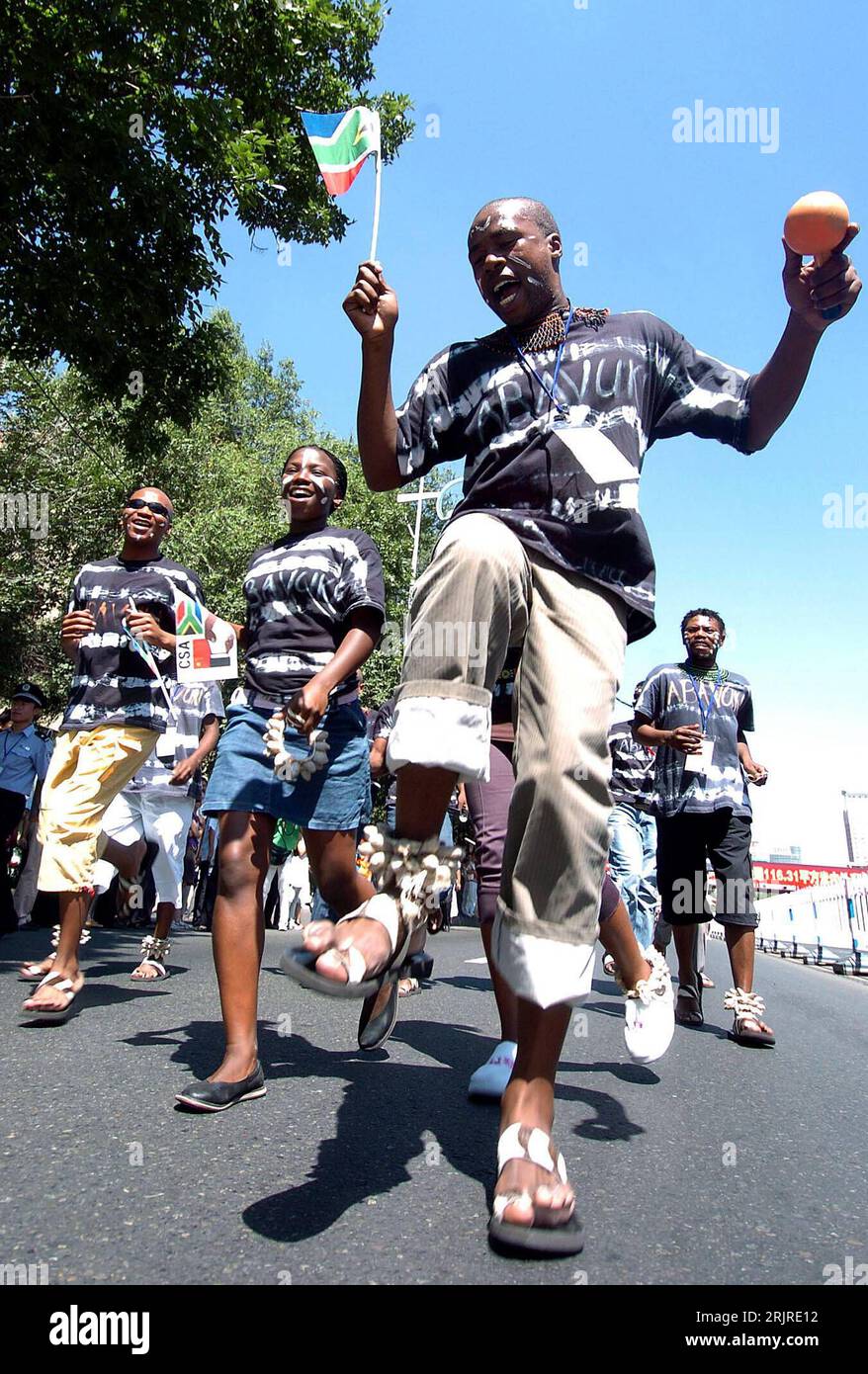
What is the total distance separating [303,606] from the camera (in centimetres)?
300

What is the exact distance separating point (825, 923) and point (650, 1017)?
13084 millimetres

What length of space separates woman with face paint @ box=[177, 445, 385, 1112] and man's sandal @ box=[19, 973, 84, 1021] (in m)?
1.14

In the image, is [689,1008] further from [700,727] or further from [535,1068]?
[535,1068]

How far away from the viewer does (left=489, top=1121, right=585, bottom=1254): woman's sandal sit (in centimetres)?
152

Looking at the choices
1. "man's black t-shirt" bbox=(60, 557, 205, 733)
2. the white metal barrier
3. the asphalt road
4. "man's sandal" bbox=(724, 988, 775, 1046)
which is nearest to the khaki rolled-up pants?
the asphalt road

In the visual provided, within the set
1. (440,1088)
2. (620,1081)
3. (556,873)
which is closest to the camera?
(556,873)

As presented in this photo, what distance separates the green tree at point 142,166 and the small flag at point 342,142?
5.09 metres

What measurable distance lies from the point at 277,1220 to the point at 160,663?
2.69 m

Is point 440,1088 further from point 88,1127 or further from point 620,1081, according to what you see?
point 88,1127

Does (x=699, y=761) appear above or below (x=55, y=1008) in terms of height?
above

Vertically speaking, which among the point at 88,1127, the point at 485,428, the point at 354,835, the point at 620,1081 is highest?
the point at 485,428

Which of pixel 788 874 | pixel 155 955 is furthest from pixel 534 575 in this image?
pixel 788 874

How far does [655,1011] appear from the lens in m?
2.50
